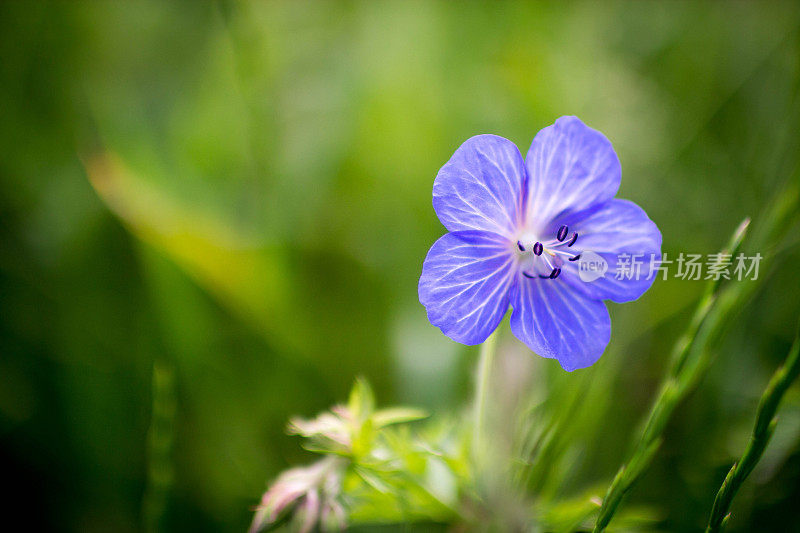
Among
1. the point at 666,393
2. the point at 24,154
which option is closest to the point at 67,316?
the point at 24,154

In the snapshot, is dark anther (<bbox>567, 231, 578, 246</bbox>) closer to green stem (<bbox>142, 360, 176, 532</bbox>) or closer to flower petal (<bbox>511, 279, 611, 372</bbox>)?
flower petal (<bbox>511, 279, 611, 372</bbox>)

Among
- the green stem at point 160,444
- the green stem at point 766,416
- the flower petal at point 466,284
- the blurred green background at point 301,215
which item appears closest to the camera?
the green stem at point 766,416

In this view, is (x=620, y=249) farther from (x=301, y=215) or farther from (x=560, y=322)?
(x=301, y=215)

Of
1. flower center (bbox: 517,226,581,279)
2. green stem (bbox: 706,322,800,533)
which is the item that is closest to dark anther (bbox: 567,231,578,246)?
flower center (bbox: 517,226,581,279)

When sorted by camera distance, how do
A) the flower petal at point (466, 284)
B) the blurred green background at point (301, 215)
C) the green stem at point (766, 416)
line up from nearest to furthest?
the green stem at point (766, 416) → the flower petal at point (466, 284) → the blurred green background at point (301, 215)

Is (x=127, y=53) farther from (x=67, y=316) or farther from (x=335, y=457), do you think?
(x=335, y=457)

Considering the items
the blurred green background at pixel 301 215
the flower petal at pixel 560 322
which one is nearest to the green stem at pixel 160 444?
the blurred green background at pixel 301 215

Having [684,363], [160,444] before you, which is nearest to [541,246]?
[684,363]

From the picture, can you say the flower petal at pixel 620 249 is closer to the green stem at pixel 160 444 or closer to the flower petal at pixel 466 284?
the flower petal at pixel 466 284
